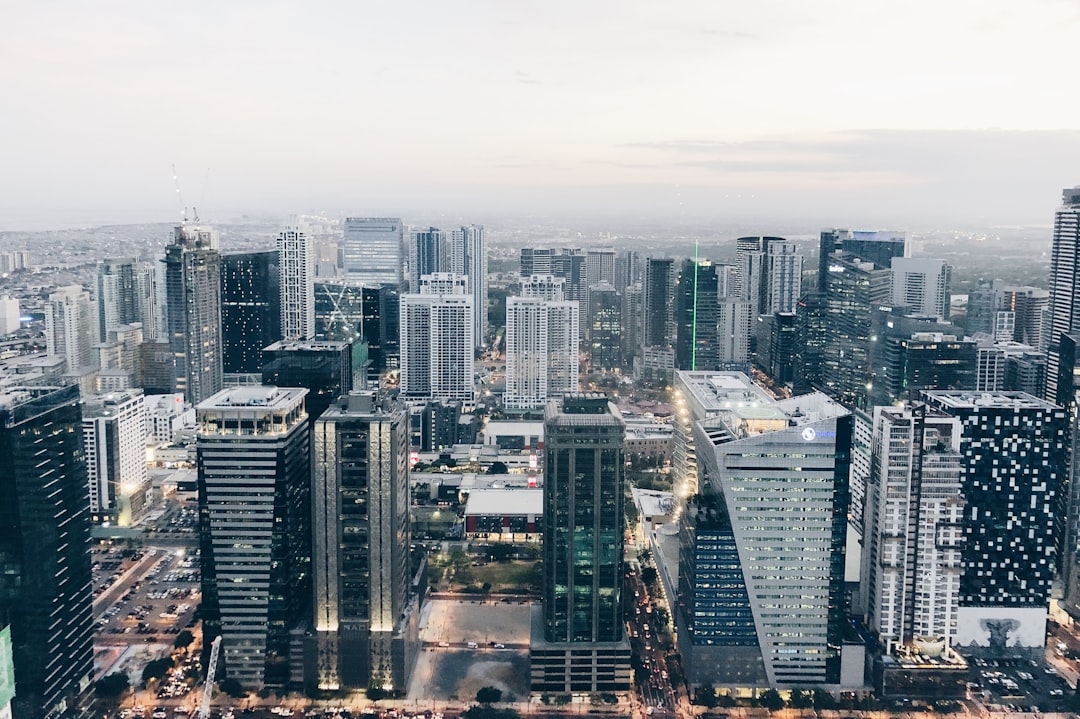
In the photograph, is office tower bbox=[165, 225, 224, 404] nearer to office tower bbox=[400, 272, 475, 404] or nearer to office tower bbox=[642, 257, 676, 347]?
office tower bbox=[400, 272, 475, 404]

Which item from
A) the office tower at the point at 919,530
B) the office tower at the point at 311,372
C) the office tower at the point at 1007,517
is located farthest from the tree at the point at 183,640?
the office tower at the point at 1007,517

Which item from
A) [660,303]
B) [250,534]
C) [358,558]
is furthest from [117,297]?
[358,558]

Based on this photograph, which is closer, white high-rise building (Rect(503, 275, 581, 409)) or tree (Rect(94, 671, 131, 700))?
tree (Rect(94, 671, 131, 700))

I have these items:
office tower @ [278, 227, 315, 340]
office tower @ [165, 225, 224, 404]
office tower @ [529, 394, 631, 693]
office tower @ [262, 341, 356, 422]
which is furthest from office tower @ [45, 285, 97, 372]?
office tower @ [529, 394, 631, 693]

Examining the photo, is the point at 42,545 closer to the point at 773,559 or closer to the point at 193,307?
the point at 773,559

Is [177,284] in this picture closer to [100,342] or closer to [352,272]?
[100,342]

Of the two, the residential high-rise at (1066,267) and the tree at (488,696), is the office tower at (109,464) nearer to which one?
the tree at (488,696)
